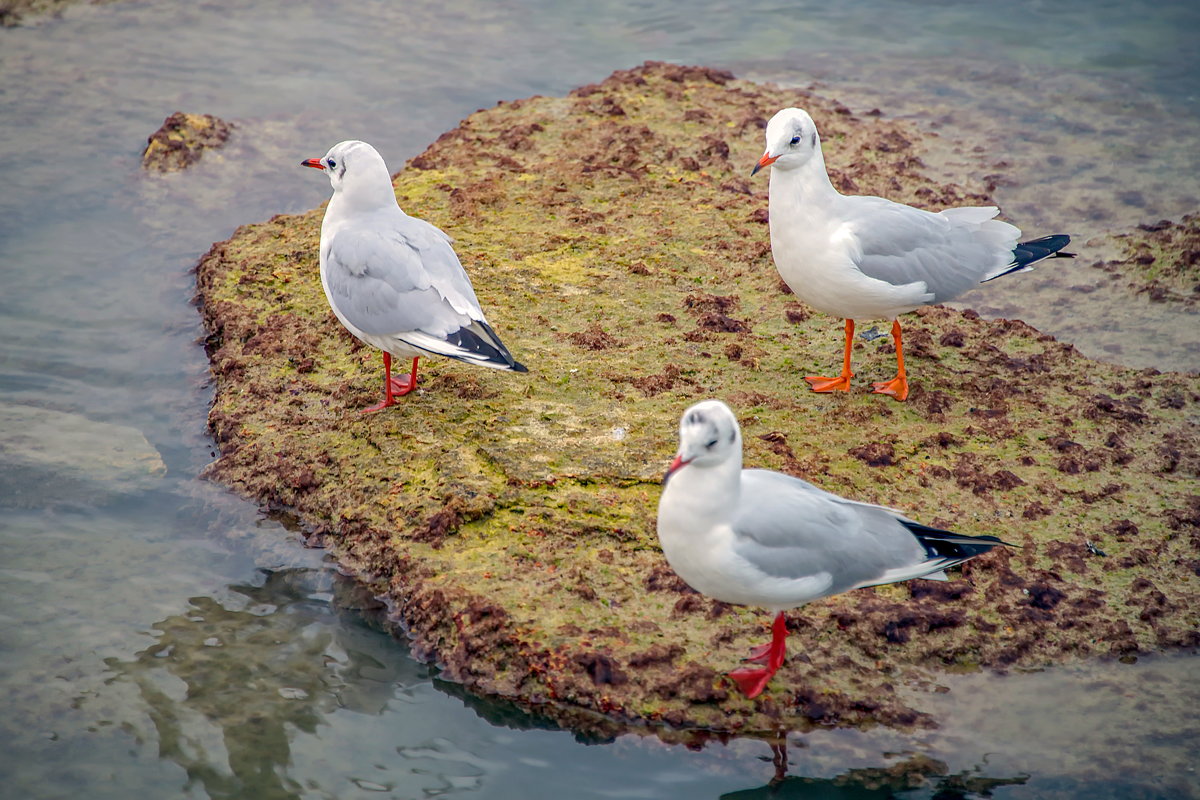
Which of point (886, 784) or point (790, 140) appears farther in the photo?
point (790, 140)

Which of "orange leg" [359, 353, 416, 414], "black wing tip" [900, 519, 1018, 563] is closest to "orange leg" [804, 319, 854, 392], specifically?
"black wing tip" [900, 519, 1018, 563]

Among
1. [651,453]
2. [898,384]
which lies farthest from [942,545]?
[898,384]

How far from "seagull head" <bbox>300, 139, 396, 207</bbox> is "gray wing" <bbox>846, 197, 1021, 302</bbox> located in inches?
96.3

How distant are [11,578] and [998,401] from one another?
4.89 meters

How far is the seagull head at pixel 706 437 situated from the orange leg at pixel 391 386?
2.21 meters

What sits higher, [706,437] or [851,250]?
[851,250]

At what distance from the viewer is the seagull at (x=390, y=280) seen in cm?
514

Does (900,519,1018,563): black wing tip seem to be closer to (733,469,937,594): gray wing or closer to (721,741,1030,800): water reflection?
(733,469,937,594): gray wing

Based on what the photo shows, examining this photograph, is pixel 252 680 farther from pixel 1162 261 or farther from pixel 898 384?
pixel 1162 261

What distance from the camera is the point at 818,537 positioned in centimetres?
407

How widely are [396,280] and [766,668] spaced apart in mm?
2559

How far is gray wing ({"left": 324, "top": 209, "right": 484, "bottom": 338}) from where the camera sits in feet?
17.0

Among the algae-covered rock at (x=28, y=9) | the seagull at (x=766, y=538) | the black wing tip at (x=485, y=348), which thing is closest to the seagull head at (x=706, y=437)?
the seagull at (x=766, y=538)

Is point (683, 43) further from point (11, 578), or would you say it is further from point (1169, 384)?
point (11, 578)
